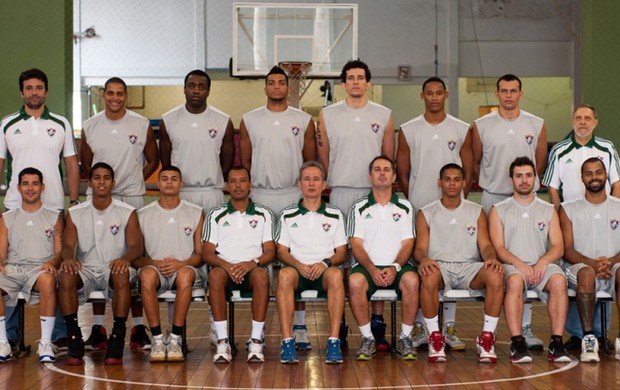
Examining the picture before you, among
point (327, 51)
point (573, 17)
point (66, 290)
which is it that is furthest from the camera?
point (573, 17)

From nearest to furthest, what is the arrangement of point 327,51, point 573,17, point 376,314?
point 376,314 < point 327,51 < point 573,17

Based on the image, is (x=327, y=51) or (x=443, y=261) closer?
(x=443, y=261)

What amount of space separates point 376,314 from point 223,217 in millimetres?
1348

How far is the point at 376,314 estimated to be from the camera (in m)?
7.32

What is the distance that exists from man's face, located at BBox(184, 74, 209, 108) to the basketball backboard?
615cm

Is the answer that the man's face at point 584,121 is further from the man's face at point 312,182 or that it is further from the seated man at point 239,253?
the seated man at point 239,253

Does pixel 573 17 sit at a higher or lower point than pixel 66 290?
higher

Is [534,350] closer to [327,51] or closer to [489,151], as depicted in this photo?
[489,151]

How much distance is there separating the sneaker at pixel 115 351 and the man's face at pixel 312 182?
167 centimetres

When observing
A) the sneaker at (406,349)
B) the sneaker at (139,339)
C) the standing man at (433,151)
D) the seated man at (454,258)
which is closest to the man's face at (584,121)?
the standing man at (433,151)

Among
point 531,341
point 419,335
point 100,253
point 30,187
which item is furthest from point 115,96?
point 531,341

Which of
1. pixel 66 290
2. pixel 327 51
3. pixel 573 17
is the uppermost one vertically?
pixel 573 17

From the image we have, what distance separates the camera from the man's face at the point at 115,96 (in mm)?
7473

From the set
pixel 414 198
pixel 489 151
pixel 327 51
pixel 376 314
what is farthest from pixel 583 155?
pixel 327 51
